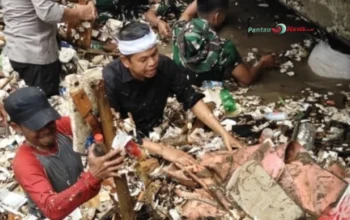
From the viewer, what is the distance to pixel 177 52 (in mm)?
6078

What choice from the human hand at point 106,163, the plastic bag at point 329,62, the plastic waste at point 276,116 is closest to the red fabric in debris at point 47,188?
the human hand at point 106,163

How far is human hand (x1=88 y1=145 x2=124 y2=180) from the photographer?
99.3 inches

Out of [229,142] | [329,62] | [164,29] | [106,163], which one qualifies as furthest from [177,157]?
[164,29]

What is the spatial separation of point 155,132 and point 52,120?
1.77m

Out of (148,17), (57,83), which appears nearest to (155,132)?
(57,83)

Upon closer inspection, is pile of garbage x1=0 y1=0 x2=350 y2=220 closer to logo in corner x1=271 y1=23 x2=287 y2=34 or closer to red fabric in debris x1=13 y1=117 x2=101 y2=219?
red fabric in debris x1=13 y1=117 x2=101 y2=219

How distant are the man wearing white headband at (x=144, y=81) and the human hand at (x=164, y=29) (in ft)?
10.3

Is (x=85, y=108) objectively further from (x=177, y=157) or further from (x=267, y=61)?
(x=267, y=61)

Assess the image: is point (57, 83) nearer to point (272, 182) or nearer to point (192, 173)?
point (192, 173)

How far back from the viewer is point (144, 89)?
461cm

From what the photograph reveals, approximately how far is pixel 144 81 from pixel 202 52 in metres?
1.55

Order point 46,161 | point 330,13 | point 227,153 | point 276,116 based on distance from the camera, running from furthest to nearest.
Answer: point 276,116
point 330,13
point 227,153
point 46,161

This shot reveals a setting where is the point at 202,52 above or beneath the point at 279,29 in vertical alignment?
above

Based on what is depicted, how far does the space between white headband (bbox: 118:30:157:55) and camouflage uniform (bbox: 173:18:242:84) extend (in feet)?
5.30
